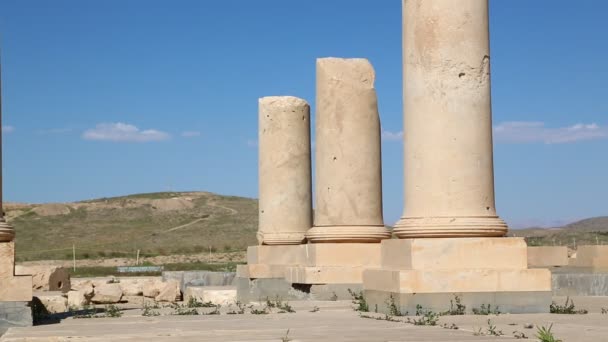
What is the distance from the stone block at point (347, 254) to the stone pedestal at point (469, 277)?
5572 mm

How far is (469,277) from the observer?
13938 millimetres

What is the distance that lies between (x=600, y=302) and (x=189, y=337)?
8.40 m

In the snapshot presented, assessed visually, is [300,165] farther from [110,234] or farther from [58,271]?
[110,234]

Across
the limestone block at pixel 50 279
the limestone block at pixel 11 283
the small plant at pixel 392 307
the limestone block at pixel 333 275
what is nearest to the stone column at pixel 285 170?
the limestone block at pixel 333 275

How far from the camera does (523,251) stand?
561 inches

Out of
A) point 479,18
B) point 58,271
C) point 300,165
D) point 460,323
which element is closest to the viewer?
point 460,323

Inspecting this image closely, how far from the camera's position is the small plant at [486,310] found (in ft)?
45.5

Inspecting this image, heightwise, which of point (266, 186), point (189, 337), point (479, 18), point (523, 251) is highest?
Answer: point (479, 18)

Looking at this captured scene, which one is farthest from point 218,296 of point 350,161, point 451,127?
point 451,127

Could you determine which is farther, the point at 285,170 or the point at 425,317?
the point at 285,170

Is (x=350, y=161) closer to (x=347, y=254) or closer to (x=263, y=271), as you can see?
(x=347, y=254)

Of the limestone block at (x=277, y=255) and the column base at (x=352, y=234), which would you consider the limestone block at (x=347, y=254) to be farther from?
the limestone block at (x=277, y=255)

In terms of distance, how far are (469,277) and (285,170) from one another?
1084 cm

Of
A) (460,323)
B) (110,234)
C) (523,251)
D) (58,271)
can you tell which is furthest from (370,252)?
(110,234)
